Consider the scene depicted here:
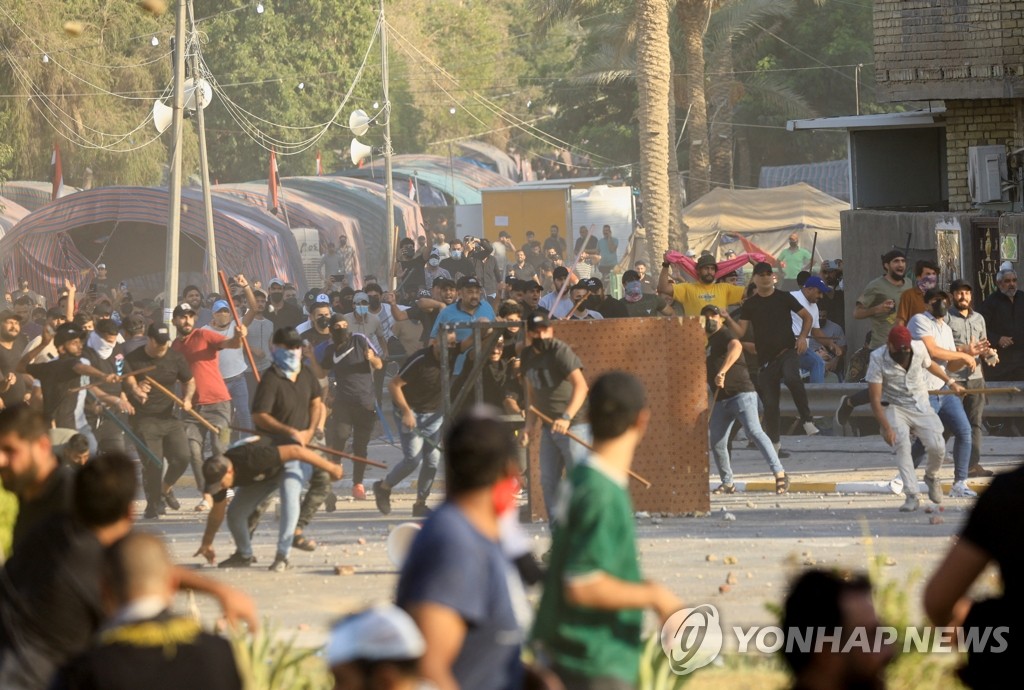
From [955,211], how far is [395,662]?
20.3m

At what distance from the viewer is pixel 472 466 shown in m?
4.24

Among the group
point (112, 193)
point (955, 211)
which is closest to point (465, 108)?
point (112, 193)

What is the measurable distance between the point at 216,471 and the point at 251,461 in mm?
247

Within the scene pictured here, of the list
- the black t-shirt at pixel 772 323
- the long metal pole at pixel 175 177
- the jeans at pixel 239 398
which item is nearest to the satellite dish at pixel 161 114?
the long metal pole at pixel 175 177

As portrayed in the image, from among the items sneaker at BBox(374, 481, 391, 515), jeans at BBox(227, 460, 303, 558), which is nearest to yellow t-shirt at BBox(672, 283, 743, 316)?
sneaker at BBox(374, 481, 391, 515)

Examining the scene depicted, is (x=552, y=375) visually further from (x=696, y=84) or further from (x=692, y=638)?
(x=696, y=84)

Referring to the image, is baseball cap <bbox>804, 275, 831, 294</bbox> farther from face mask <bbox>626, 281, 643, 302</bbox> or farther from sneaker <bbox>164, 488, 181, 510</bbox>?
sneaker <bbox>164, 488, 181, 510</bbox>

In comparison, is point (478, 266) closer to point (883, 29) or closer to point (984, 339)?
point (883, 29)

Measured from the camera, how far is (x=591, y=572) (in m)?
4.50

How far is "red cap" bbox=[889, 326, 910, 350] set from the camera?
1209cm

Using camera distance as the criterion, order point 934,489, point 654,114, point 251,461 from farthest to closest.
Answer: point 654,114
point 934,489
point 251,461

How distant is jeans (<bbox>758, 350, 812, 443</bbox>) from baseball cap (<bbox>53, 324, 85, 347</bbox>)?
615 cm

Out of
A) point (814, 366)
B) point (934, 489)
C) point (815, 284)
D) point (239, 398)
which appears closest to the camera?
point (934, 489)

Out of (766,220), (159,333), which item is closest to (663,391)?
(159,333)
